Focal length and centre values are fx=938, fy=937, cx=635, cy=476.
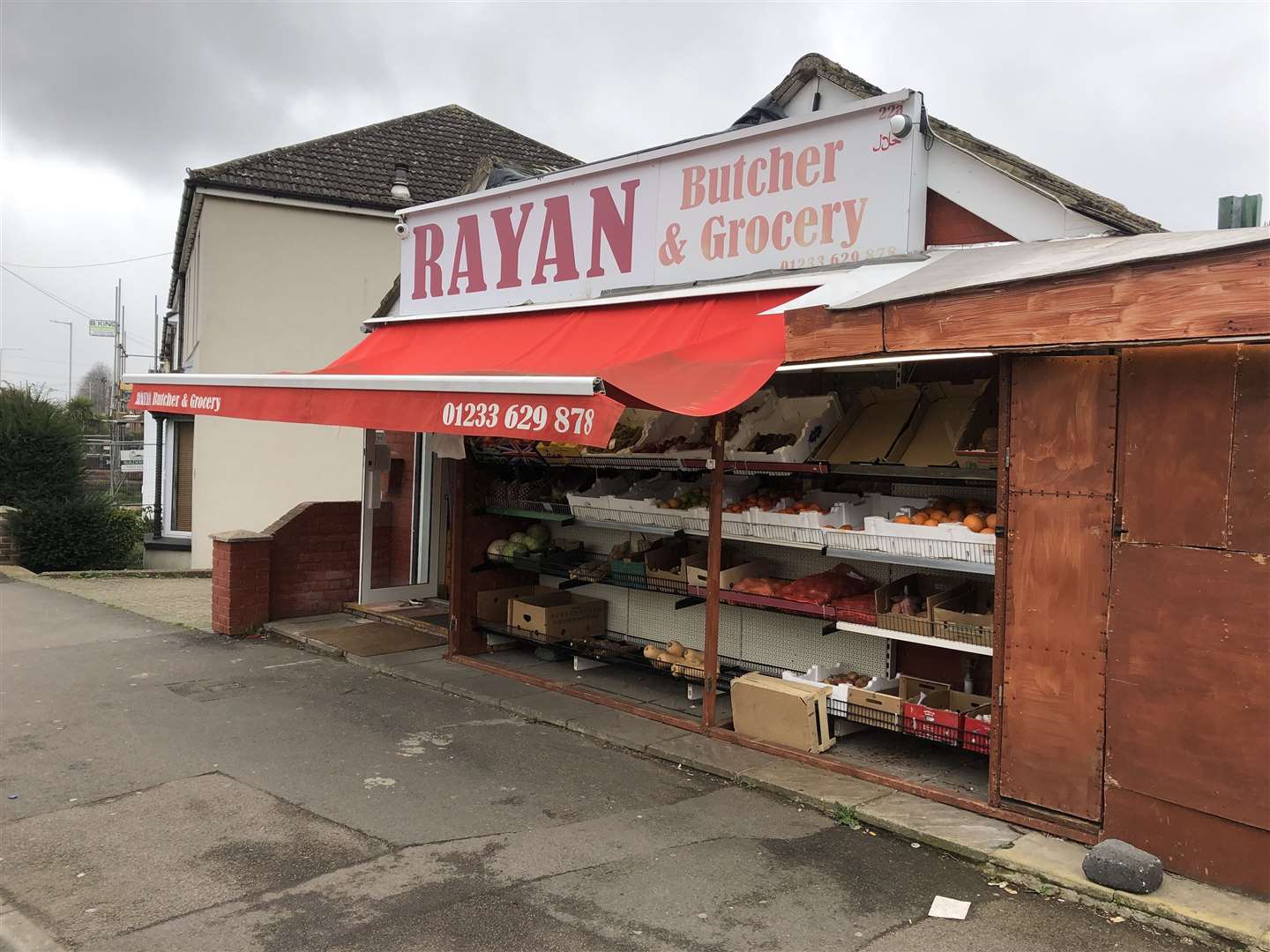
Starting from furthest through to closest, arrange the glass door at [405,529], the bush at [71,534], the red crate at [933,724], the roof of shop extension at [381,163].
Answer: the bush at [71,534]
the roof of shop extension at [381,163]
the glass door at [405,529]
the red crate at [933,724]

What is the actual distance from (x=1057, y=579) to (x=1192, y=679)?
0.73m

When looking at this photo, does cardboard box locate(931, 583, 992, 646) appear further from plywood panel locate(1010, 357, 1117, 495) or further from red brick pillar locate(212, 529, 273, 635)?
red brick pillar locate(212, 529, 273, 635)

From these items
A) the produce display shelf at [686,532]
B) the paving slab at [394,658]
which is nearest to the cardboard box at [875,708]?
the produce display shelf at [686,532]

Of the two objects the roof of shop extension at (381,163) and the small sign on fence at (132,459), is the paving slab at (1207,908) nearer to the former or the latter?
the roof of shop extension at (381,163)

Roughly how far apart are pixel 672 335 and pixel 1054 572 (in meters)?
2.86

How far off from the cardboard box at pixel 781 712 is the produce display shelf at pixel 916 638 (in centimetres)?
46

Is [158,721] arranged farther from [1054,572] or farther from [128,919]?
[1054,572]

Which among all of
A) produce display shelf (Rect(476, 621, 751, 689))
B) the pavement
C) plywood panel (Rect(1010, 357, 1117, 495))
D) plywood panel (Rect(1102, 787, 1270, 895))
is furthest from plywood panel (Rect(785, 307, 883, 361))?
the pavement

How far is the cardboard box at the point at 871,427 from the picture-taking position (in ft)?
20.2

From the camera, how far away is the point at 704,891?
4309mm

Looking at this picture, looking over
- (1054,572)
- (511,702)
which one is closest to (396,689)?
(511,702)

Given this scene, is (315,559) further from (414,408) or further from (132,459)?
(132,459)

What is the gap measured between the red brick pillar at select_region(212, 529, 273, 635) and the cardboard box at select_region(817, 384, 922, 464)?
6.99m

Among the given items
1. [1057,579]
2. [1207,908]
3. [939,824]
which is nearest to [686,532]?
[939,824]
